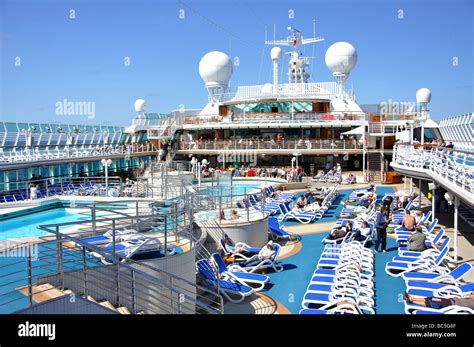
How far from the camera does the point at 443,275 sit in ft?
21.4

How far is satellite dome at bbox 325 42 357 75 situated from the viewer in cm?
2836

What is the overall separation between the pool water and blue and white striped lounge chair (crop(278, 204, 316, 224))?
17.1ft

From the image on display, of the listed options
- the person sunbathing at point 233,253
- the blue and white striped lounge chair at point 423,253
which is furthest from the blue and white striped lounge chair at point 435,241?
the person sunbathing at point 233,253

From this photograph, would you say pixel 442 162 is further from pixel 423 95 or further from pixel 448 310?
pixel 423 95

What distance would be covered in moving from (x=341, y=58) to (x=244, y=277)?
77.9 feet

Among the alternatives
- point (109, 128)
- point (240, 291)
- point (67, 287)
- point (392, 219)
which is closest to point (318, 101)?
point (109, 128)

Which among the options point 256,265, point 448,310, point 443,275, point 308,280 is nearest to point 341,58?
point 256,265

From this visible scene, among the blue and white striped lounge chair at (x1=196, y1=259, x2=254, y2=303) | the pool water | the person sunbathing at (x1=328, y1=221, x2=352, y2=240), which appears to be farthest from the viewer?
the person sunbathing at (x1=328, y1=221, x2=352, y2=240)

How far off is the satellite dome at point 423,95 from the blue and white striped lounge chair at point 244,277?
31.2 m

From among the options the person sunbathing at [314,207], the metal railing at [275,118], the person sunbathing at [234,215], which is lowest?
the person sunbathing at [314,207]

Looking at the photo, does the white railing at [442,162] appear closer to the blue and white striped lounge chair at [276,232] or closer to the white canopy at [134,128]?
the blue and white striped lounge chair at [276,232]

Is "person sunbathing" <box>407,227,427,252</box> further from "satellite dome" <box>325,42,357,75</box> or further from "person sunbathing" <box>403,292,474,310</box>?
"satellite dome" <box>325,42,357,75</box>

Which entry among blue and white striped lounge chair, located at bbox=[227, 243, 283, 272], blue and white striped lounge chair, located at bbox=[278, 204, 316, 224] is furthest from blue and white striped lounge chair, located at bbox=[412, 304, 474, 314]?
blue and white striped lounge chair, located at bbox=[278, 204, 316, 224]

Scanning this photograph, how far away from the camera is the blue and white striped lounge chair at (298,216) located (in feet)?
40.0
